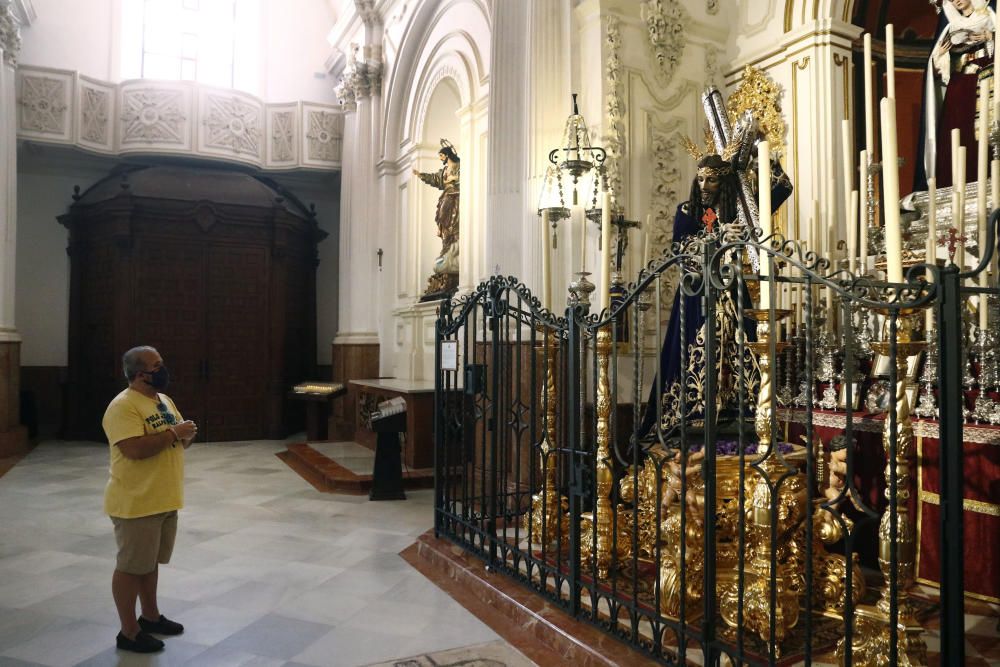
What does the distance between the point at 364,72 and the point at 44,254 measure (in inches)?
232

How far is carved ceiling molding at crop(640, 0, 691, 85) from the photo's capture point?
6074 millimetres

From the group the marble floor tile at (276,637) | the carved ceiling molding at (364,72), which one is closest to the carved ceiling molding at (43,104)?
the carved ceiling molding at (364,72)

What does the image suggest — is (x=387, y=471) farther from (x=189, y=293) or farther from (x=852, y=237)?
(x=189, y=293)

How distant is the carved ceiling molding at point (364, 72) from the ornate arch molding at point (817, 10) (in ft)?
23.5

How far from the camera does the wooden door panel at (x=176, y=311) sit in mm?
11477

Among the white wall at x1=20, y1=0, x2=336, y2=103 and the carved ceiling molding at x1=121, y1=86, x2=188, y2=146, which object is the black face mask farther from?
the white wall at x1=20, y1=0, x2=336, y2=103

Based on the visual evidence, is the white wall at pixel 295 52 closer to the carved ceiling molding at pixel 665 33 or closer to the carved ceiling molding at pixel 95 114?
the carved ceiling molding at pixel 95 114

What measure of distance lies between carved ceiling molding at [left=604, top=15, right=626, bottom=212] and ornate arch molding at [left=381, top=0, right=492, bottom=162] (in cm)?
275

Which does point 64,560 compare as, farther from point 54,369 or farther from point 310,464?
point 54,369

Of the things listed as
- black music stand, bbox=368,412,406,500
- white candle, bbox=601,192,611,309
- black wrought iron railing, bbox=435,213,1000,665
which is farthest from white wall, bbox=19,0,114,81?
white candle, bbox=601,192,611,309

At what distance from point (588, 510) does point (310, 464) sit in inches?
177

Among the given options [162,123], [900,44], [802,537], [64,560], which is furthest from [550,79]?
[162,123]

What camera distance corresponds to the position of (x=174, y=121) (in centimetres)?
1162

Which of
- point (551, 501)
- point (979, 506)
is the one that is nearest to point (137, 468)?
point (551, 501)
